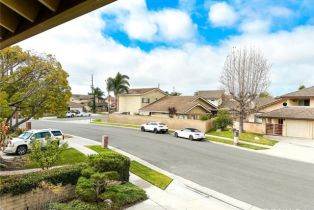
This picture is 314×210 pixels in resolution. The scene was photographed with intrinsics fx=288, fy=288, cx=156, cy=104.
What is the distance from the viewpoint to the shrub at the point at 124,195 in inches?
479

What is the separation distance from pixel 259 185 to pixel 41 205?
10953mm

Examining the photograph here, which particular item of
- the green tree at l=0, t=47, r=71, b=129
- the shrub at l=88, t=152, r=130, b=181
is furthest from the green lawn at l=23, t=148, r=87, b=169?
the shrub at l=88, t=152, r=130, b=181

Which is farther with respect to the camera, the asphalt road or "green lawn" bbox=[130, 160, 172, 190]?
"green lawn" bbox=[130, 160, 172, 190]

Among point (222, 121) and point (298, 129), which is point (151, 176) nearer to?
point (222, 121)

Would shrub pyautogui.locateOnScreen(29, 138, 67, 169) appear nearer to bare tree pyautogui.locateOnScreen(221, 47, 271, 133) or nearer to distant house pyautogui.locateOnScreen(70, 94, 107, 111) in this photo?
bare tree pyautogui.locateOnScreen(221, 47, 271, 133)

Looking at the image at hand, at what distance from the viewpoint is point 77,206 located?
11.4 m

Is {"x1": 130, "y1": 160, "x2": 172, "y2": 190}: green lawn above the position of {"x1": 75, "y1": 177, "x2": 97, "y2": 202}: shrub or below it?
below

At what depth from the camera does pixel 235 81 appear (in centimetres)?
3803

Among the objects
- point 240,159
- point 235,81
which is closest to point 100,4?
point 240,159

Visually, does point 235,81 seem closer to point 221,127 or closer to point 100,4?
point 221,127

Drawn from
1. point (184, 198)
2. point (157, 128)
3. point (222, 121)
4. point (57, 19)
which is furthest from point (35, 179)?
point (222, 121)

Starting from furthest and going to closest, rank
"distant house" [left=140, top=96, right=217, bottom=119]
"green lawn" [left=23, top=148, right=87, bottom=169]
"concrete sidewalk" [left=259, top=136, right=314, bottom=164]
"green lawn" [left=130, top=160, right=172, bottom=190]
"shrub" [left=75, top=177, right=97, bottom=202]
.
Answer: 1. "distant house" [left=140, top=96, right=217, bottom=119]
2. "concrete sidewalk" [left=259, top=136, right=314, bottom=164]
3. "green lawn" [left=23, top=148, right=87, bottom=169]
4. "green lawn" [left=130, top=160, right=172, bottom=190]
5. "shrub" [left=75, top=177, right=97, bottom=202]

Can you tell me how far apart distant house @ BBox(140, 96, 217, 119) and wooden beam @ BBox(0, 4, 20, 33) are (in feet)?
135

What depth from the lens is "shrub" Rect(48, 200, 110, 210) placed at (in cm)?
1127
